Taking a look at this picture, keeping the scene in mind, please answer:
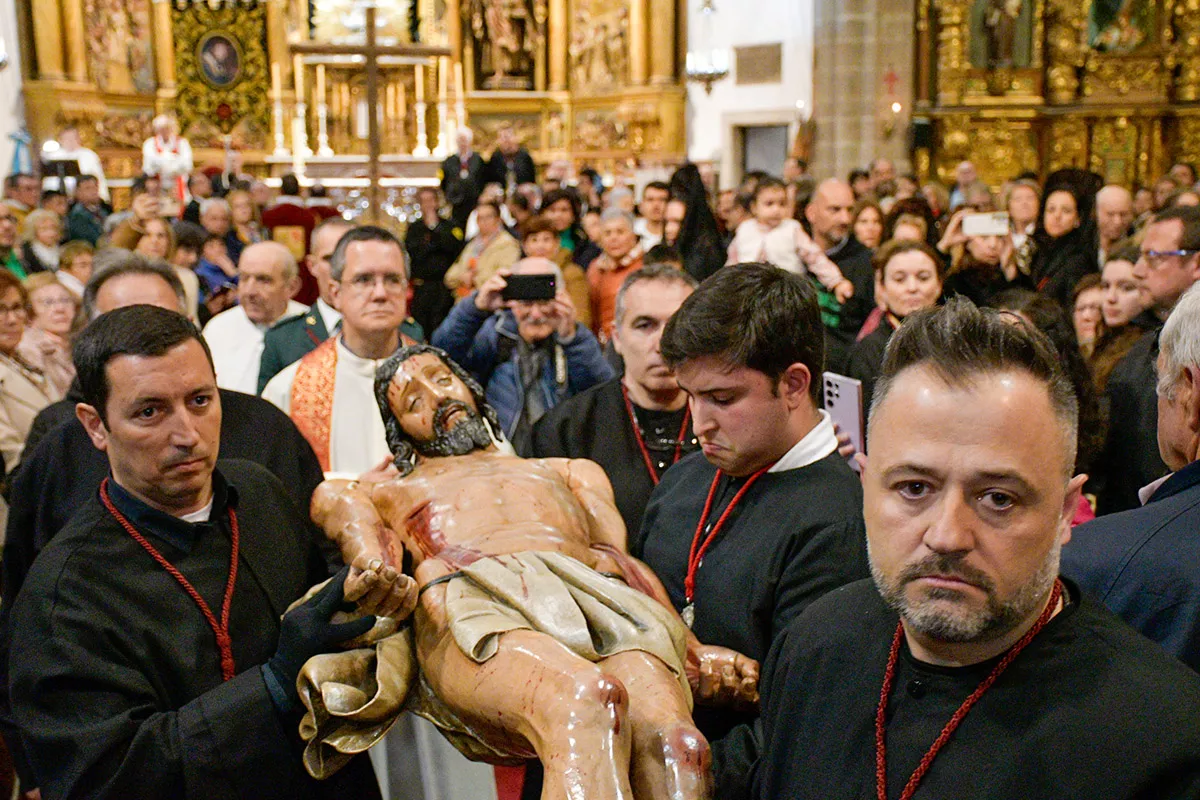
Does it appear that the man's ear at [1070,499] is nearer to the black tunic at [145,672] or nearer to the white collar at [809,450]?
the white collar at [809,450]

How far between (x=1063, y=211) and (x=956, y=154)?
8393mm

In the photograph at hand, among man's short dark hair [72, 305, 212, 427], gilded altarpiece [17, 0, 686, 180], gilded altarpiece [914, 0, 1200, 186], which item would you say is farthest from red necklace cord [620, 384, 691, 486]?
gilded altarpiece [17, 0, 686, 180]

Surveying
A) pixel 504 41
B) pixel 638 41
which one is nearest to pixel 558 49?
pixel 504 41

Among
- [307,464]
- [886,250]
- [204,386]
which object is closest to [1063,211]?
[886,250]

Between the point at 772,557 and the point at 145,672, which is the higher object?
the point at 772,557

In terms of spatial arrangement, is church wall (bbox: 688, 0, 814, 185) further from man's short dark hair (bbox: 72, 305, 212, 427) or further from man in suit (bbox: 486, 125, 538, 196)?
man's short dark hair (bbox: 72, 305, 212, 427)

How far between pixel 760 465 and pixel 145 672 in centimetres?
134

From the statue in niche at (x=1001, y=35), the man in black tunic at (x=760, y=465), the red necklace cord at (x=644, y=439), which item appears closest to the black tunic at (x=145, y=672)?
the man in black tunic at (x=760, y=465)

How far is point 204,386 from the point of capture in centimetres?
274

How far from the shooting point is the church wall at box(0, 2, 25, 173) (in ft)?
57.2

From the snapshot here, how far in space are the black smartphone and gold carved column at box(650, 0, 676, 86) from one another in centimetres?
1520

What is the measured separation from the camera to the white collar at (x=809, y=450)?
269 centimetres

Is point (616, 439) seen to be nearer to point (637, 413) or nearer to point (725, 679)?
point (637, 413)

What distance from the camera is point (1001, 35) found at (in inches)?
638
